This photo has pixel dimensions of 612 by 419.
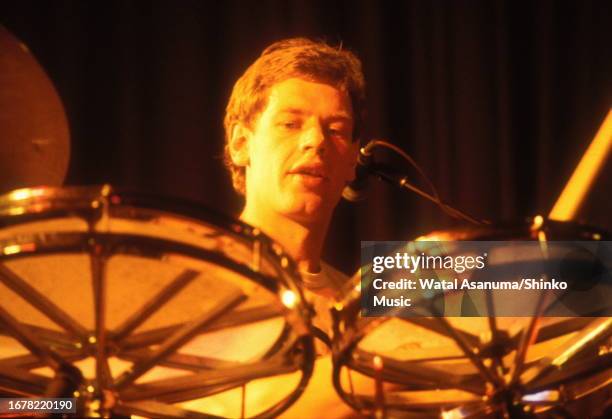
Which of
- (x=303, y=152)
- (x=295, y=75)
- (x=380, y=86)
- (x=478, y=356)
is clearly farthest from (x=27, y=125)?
(x=380, y=86)

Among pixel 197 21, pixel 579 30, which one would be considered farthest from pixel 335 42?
pixel 579 30

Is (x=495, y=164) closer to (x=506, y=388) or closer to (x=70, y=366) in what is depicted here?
(x=506, y=388)

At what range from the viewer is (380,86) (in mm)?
2186

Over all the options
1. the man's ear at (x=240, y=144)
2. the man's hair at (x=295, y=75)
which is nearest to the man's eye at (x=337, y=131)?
the man's hair at (x=295, y=75)

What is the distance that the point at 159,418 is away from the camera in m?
0.86

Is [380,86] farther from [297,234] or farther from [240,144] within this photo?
[297,234]

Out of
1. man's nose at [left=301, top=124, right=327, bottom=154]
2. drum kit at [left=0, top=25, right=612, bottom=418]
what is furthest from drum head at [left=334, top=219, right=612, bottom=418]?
man's nose at [left=301, top=124, right=327, bottom=154]

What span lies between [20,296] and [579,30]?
71.6 inches

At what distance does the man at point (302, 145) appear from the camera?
1.58 metres

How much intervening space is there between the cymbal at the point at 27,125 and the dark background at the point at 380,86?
78cm

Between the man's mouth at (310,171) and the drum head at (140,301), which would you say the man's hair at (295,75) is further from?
the drum head at (140,301)

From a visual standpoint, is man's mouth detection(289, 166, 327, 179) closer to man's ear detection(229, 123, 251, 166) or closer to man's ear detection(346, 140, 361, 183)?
man's ear detection(346, 140, 361, 183)

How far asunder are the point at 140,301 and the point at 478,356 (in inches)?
13.2

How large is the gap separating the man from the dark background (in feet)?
1.15
